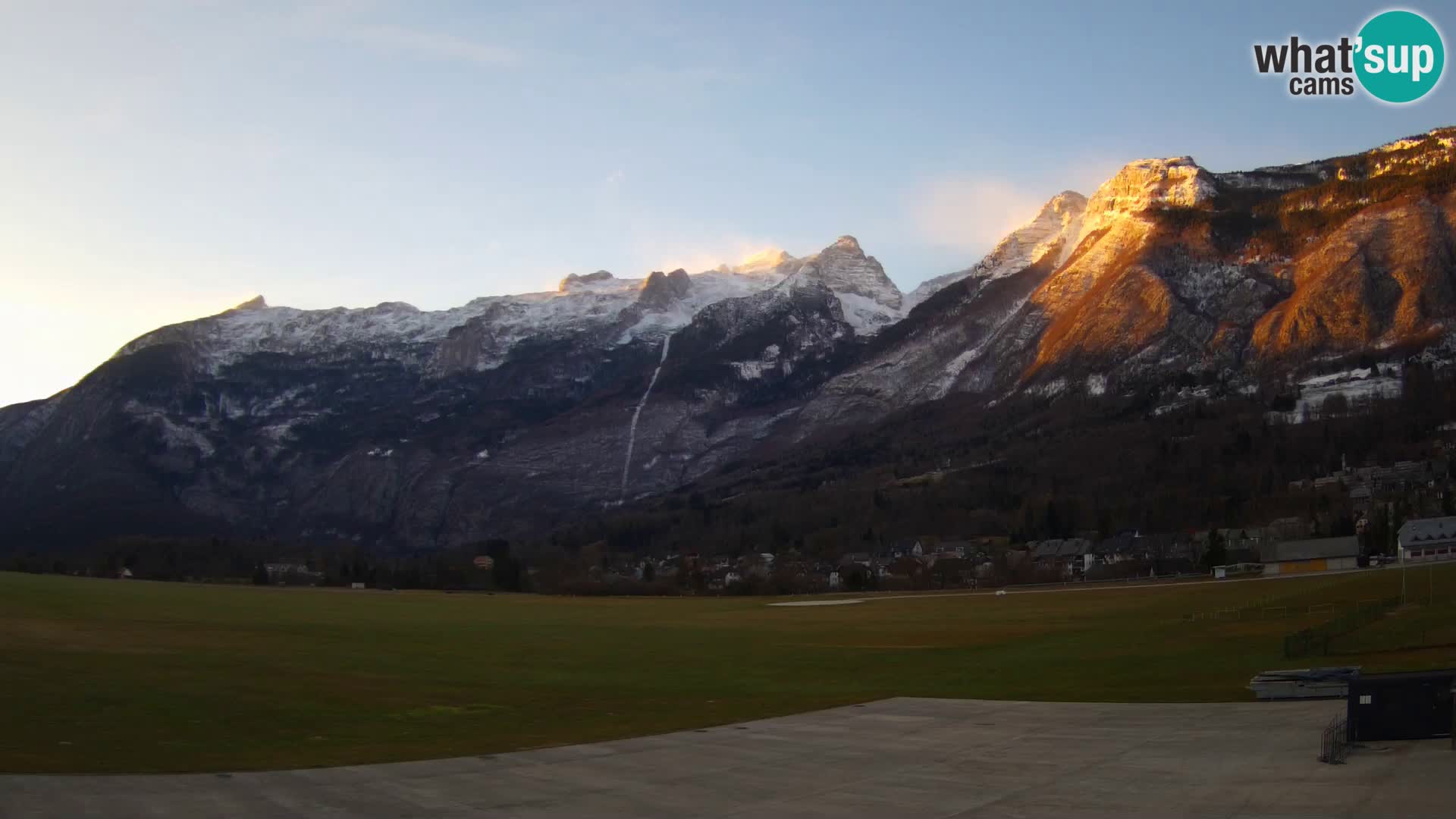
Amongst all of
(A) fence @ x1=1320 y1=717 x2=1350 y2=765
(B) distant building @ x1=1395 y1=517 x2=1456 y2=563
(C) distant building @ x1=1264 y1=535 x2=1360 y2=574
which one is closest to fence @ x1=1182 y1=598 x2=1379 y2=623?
(B) distant building @ x1=1395 y1=517 x2=1456 y2=563

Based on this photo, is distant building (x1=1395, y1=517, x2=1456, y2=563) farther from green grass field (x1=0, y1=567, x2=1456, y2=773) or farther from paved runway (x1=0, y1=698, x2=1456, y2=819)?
paved runway (x1=0, y1=698, x2=1456, y2=819)

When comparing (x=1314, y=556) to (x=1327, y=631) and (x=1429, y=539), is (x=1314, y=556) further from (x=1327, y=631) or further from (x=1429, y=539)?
(x=1327, y=631)

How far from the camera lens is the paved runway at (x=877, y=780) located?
28344mm

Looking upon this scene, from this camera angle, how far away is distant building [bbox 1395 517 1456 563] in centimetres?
10588

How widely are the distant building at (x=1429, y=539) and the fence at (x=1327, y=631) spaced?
24.1m

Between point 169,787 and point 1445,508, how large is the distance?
166089mm

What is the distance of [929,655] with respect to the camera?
70.1 metres

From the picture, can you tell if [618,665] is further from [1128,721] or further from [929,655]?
[1128,721]

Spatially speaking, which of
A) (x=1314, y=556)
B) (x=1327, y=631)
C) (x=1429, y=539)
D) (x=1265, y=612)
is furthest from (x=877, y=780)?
(x=1314, y=556)

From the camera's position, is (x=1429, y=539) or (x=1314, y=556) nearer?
(x=1429, y=539)

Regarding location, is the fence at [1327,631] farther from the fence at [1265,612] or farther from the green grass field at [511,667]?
the fence at [1265,612]

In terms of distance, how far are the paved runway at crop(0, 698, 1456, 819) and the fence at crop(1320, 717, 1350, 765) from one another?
41cm

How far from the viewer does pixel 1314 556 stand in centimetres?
14575

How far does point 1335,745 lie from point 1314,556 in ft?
415
